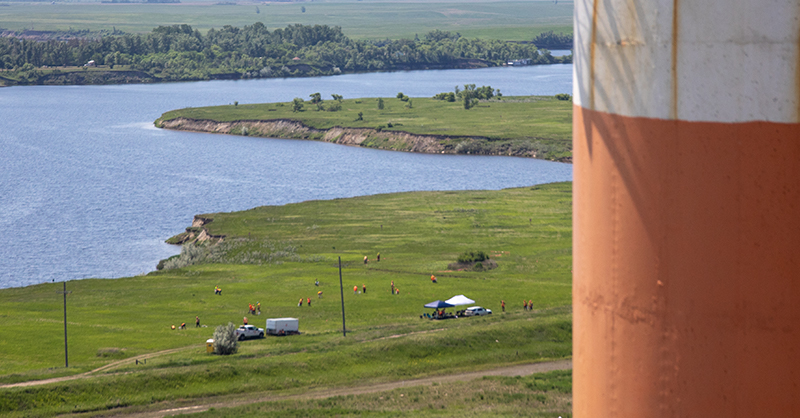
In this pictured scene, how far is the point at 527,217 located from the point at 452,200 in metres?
17.8

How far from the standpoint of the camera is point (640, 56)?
528 centimetres

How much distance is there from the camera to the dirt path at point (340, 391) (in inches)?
1283

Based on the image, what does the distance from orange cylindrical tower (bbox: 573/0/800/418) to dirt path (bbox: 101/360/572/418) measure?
28760 millimetres

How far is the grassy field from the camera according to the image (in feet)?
122

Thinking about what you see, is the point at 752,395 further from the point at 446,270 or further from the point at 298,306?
the point at 446,270

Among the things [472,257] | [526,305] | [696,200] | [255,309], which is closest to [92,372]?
[255,309]

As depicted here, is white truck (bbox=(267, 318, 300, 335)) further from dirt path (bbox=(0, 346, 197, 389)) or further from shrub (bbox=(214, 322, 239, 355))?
shrub (bbox=(214, 322, 239, 355))

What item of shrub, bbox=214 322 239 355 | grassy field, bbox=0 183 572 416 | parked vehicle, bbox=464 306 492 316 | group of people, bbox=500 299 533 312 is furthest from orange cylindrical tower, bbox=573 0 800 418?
group of people, bbox=500 299 533 312

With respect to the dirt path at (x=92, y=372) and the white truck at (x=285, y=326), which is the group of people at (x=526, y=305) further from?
the dirt path at (x=92, y=372)

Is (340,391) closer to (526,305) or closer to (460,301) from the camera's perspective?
(460,301)

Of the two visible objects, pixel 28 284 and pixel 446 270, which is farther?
pixel 28 284

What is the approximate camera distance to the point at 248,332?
167ft

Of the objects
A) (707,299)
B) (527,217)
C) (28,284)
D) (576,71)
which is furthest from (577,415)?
(527,217)

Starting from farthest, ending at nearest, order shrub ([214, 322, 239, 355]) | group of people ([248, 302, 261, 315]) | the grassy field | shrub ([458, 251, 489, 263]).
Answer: shrub ([458, 251, 489, 263]), group of people ([248, 302, 261, 315]), shrub ([214, 322, 239, 355]), the grassy field
